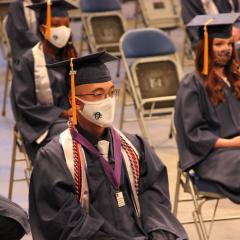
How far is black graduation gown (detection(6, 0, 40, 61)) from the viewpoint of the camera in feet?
27.5

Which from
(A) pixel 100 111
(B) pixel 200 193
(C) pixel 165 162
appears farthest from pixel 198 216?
(C) pixel 165 162

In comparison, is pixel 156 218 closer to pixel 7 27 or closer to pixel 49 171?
pixel 49 171

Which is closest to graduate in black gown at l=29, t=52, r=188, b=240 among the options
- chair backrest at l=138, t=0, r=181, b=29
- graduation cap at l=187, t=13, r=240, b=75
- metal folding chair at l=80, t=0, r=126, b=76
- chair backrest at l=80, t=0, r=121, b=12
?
graduation cap at l=187, t=13, r=240, b=75

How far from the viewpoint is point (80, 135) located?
4039mm

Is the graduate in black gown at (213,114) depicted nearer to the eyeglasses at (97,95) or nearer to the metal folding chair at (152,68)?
the eyeglasses at (97,95)

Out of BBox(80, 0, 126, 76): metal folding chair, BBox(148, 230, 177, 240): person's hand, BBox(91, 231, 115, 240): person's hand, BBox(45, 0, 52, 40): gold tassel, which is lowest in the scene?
BBox(80, 0, 126, 76): metal folding chair

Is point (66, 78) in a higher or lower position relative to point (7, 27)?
higher

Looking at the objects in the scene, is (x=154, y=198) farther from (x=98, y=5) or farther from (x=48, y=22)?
(x=98, y=5)

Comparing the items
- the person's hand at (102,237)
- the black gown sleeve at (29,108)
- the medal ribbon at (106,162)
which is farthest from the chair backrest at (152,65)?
the person's hand at (102,237)

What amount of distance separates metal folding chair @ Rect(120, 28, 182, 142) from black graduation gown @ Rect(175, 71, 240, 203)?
72.1 inches

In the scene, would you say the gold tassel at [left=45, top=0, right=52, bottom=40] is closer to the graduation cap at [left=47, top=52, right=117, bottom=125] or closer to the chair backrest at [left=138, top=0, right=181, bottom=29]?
the graduation cap at [left=47, top=52, right=117, bottom=125]

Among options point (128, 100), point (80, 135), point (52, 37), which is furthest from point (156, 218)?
point (128, 100)

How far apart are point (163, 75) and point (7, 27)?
6.51 ft

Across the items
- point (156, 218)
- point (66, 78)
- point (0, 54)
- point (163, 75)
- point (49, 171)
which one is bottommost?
point (0, 54)
